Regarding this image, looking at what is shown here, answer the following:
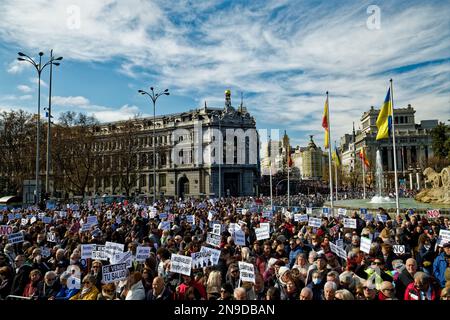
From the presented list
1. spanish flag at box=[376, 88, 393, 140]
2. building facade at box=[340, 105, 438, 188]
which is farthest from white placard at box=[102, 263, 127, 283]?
building facade at box=[340, 105, 438, 188]

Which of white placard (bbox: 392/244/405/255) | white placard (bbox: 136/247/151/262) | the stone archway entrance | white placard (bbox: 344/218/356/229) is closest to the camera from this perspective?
white placard (bbox: 136/247/151/262)

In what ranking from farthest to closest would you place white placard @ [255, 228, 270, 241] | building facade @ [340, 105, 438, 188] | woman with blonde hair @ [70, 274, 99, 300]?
building facade @ [340, 105, 438, 188] < white placard @ [255, 228, 270, 241] < woman with blonde hair @ [70, 274, 99, 300]

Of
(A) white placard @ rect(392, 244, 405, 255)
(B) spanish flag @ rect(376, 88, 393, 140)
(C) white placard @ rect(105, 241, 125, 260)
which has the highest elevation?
(B) spanish flag @ rect(376, 88, 393, 140)

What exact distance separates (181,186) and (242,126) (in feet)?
56.8

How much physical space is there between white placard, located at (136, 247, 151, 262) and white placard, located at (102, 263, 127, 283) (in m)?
1.47

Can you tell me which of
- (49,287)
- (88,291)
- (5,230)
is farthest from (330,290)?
(5,230)

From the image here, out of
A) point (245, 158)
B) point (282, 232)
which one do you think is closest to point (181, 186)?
point (245, 158)

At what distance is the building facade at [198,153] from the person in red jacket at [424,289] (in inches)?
2504

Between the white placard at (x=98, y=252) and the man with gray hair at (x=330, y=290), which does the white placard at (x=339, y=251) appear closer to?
the man with gray hair at (x=330, y=290)

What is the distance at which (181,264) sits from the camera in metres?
7.01

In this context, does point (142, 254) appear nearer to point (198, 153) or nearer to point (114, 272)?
point (114, 272)

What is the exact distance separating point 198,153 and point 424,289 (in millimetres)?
69066

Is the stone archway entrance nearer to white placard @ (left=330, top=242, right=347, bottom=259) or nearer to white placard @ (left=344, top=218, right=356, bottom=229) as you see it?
white placard @ (left=344, top=218, right=356, bottom=229)

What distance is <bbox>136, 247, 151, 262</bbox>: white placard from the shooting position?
856cm
